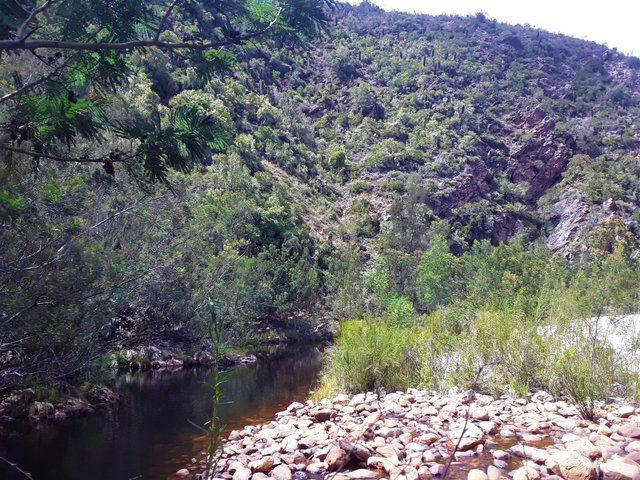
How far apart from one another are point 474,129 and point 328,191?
70.9 feet

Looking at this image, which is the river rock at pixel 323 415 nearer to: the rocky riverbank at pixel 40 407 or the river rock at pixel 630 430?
the river rock at pixel 630 430

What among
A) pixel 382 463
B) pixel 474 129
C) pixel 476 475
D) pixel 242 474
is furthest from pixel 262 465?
pixel 474 129

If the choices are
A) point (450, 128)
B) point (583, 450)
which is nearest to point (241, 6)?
point (583, 450)

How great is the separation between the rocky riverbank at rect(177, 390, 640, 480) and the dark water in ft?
4.00

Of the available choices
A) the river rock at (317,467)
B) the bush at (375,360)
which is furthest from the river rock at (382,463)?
the bush at (375,360)

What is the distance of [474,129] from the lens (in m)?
59.9

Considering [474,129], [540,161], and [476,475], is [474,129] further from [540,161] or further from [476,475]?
[476,475]

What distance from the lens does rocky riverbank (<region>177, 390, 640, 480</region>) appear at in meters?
5.54

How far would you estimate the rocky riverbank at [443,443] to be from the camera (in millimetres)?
5539

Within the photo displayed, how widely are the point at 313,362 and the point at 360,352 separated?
35.3ft

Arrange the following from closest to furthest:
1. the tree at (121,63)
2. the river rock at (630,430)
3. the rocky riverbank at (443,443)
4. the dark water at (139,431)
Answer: the tree at (121,63), the rocky riverbank at (443,443), the river rock at (630,430), the dark water at (139,431)

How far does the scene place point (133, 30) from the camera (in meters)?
3.60

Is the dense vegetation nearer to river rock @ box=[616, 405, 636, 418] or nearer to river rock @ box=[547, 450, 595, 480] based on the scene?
river rock @ box=[616, 405, 636, 418]

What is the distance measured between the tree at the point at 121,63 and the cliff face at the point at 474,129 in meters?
35.4
